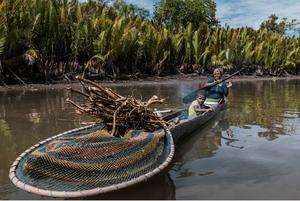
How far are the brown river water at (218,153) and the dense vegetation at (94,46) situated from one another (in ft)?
26.5

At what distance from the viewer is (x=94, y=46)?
24531 millimetres

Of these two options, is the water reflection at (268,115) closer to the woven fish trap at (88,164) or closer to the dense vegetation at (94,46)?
the woven fish trap at (88,164)

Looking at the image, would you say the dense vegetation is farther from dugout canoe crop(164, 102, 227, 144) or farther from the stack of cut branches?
the stack of cut branches

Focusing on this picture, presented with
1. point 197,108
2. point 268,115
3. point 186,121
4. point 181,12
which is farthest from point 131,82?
point 181,12

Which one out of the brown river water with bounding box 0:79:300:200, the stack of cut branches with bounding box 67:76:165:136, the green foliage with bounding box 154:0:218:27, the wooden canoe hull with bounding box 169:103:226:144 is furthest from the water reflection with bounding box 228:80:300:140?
the green foliage with bounding box 154:0:218:27

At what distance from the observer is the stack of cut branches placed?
6457mm

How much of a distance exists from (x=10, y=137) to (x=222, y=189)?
5033mm

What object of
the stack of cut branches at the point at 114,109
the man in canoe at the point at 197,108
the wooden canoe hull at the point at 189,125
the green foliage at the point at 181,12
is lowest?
the wooden canoe hull at the point at 189,125

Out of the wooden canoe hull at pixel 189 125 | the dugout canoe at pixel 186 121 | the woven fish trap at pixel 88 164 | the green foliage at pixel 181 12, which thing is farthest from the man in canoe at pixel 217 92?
the green foliage at pixel 181 12

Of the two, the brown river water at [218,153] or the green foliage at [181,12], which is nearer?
the brown river water at [218,153]

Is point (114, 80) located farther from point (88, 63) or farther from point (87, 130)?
point (87, 130)

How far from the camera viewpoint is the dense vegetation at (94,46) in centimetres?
2120

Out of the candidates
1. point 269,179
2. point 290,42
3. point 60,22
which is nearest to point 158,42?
point 60,22

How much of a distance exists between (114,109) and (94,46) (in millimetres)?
18368
